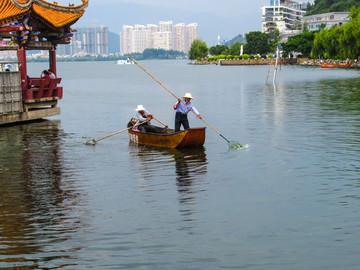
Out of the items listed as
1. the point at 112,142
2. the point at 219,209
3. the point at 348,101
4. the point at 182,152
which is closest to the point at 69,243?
the point at 219,209

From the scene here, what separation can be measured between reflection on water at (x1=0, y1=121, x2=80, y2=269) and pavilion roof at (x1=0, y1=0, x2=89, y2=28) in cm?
728

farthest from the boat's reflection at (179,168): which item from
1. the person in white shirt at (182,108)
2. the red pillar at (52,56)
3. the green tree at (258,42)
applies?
the green tree at (258,42)

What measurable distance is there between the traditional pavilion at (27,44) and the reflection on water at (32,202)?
4.65m

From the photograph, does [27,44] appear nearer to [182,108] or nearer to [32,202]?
[182,108]

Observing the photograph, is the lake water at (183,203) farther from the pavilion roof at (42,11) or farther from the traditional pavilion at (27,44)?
the pavilion roof at (42,11)

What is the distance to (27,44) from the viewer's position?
29.5 m

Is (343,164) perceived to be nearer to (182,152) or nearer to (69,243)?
(182,152)

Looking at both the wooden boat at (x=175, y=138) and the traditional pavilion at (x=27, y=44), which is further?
the traditional pavilion at (x=27, y=44)

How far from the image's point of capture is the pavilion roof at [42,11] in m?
28.2

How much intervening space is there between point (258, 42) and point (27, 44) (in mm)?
168537

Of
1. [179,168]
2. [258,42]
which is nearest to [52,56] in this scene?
[179,168]

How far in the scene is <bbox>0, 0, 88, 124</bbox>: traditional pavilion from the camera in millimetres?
28375

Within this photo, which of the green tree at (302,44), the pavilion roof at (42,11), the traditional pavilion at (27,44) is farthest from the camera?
the green tree at (302,44)

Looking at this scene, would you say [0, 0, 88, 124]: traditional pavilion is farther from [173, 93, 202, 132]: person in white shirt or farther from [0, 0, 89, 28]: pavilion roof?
[173, 93, 202, 132]: person in white shirt
